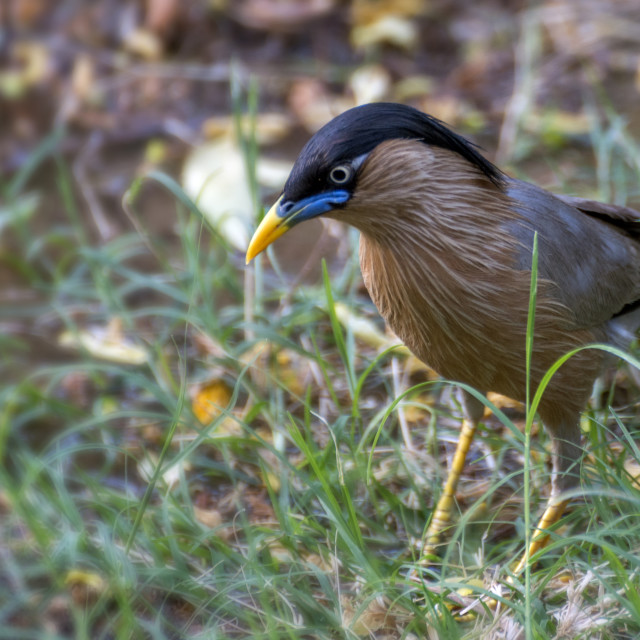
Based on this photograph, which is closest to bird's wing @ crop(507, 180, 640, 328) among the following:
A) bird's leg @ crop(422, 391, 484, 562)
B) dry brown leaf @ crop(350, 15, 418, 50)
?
bird's leg @ crop(422, 391, 484, 562)

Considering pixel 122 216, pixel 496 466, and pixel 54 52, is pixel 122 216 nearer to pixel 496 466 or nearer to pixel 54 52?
pixel 54 52

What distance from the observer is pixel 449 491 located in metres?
2.98

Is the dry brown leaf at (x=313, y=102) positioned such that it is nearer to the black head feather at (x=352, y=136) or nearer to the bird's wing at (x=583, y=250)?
the bird's wing at (x=583, y=250)

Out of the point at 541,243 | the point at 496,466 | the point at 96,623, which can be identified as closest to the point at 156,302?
the point at 96,623

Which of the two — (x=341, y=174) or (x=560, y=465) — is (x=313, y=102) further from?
(x=560, y=465)

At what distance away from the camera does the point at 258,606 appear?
108 inches

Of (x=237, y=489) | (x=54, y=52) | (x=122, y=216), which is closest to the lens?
(x=237, y=489)

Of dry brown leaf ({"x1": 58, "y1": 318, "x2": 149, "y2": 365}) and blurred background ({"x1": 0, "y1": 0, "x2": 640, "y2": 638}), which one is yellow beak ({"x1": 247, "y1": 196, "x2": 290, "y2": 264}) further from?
dry brown leaf ({"x1": 58, "y1": 318, "x2": 149, "y2": 365})

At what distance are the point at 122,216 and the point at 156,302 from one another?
0.72 metres

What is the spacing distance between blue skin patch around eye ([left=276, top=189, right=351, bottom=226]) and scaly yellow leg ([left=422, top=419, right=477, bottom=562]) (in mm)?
877

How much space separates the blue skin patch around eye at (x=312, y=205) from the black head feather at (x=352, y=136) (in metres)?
0.02

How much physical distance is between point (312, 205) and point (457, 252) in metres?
0.40

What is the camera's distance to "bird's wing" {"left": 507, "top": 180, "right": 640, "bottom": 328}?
8.75ft

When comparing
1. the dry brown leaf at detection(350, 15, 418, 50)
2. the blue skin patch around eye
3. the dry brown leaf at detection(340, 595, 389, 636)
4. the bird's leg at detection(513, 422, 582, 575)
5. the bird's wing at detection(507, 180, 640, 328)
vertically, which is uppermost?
the dry brown leaf at detection(350, 15, 418, 50)
